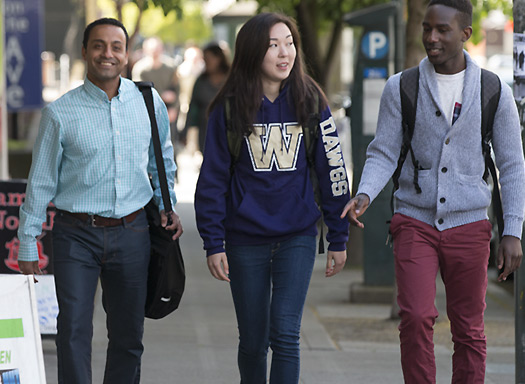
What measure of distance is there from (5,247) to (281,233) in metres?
2.65

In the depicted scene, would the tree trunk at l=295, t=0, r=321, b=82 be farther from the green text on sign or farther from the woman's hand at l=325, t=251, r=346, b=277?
the green text on sign

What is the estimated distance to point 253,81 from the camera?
5.01 m

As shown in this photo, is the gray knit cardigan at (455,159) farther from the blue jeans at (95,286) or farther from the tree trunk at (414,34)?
the tree trunk at (414,34)

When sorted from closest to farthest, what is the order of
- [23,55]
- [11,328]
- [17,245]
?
[11,328]
[17,245]
[23,55]

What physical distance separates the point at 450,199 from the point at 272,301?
0.86 metres

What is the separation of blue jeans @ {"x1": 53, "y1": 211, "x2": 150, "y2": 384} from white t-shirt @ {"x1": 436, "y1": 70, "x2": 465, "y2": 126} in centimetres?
142

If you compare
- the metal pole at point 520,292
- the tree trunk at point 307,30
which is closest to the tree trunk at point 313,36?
the tree trunk at point 307,30

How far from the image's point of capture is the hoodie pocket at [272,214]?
491 cm

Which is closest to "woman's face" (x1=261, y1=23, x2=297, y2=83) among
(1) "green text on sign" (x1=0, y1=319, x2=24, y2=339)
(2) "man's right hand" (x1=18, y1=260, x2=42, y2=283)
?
(2) "man's right hand" (x1=18, y1=260, x2=42, y2=283)

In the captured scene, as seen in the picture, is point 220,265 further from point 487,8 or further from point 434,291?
point 487,8

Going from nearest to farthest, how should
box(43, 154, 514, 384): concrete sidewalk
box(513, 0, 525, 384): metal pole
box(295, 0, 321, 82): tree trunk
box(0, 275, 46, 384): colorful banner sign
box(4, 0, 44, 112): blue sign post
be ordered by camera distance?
box(0, 275, 46, 384): colorful banner sign, box(513, 0, 525, 384): metal pole, box(43, 154, 514, 384): concrete sidewalk, box(4, 0, 44, 112): blue sign post, box(295, 0, 321, 82): tree trunk

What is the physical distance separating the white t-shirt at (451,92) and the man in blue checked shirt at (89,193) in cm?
133

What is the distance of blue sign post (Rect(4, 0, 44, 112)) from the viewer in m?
11.7

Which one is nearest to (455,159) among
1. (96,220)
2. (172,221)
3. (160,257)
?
(172,221)
